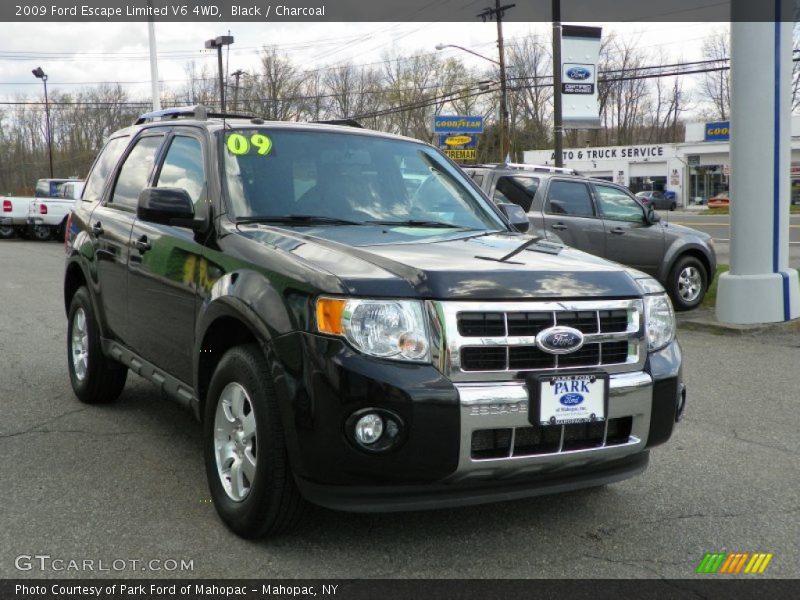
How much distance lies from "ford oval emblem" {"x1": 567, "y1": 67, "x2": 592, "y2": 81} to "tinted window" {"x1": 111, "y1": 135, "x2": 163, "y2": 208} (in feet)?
48.5

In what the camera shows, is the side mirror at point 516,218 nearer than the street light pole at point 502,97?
Yes

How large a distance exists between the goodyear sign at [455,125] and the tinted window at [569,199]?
770 inches

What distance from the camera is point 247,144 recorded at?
15.1 ft

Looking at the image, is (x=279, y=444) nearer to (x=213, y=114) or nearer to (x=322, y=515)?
(x=322, y=515)

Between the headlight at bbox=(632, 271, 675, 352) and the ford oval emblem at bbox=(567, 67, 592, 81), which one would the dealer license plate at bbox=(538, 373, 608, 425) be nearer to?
the headlight at bbox=(632, 271, 675, 352)

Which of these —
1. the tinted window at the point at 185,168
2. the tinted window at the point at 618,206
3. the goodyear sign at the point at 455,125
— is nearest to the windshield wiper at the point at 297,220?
the tinted window at the point at 185,168

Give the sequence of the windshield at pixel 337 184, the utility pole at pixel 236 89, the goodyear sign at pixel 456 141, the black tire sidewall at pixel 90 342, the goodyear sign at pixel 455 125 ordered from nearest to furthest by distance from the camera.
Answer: the windshield at pixel 337 184
the black tire sidewall at pixel 90 342
the goodyear sign at pixel 455 125
the goodyear sign at pixel 456 141
the utility pole at pixel 236 89

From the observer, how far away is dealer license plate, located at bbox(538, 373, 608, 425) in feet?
10.8

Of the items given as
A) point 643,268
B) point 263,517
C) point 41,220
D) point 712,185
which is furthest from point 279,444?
point 712,185

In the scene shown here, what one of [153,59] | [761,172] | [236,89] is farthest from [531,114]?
[761,172]

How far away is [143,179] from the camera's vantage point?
5375mm

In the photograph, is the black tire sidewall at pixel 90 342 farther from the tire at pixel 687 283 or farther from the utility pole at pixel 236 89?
the utility pole at pixel 236 89

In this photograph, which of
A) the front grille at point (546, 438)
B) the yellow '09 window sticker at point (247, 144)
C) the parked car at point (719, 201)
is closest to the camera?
the front grille at point (546, 438)

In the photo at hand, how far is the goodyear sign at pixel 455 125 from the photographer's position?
101 feet
